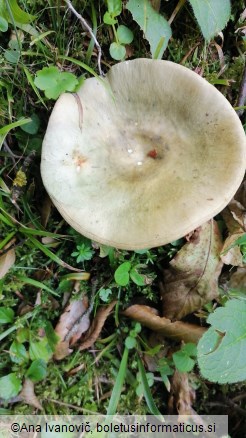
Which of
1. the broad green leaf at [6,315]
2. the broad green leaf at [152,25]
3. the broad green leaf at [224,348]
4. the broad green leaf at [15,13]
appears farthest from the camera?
the broad green leaf at [6,315]

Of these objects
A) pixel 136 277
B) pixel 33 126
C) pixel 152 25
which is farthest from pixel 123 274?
pixel 152 25

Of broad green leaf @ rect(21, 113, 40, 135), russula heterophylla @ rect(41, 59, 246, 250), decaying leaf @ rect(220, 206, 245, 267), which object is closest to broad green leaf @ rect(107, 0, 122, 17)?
russula heterophylla @ rect(41, 59, 246, 250)

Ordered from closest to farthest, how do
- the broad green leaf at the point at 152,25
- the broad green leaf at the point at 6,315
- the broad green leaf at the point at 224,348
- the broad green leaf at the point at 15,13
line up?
the broad green leaf at the point at 224,348 → the broad green leaf at the point at 15,13 → the broad green leaf at the point at 152,25 → the broad green leaf at the point at 6,315

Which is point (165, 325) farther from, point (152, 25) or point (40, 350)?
point (152, 25)

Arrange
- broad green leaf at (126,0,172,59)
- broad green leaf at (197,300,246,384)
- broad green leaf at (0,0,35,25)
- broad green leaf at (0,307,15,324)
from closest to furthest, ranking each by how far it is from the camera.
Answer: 1. broad green leaf at (197,300,246,384)
2. broad green leaf at (0,0,35,25)
3. broad green leaf at (126,0,172,59)
4. broad green leaf at (0,307,15,324)

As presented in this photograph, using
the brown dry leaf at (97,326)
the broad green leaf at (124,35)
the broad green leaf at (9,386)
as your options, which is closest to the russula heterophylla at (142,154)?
the broad green leaf at (124,35)

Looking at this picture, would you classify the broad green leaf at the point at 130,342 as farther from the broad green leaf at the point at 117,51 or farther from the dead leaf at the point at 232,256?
the broad green leaf at the point at 117,51

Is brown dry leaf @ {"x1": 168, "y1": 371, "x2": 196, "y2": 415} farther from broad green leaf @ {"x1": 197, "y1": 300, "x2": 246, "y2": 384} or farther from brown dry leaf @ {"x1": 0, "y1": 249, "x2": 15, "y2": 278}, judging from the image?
brown dry leaf @ {"x1": 0, "y1": 249, "x2": 15, "y2": 278}
